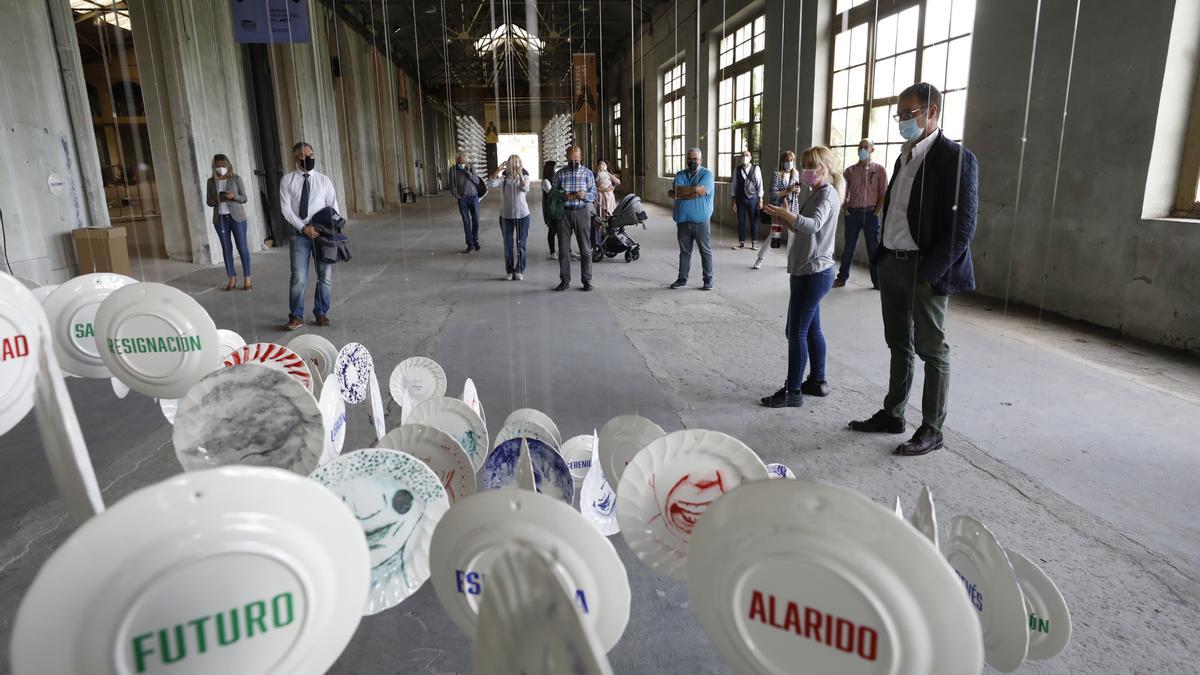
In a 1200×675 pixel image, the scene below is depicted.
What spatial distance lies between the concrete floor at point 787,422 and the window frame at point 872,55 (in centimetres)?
186

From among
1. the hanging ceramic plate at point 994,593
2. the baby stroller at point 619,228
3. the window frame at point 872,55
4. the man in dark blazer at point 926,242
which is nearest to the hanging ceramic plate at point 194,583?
the hanging ceramic plate at point 994,593

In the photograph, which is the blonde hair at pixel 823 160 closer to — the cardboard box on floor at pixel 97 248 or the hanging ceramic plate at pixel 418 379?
the hanging ceramic plate at pixel 418 379

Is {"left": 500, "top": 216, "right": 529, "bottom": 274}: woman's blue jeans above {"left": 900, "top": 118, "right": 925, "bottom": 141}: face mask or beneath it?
beneath

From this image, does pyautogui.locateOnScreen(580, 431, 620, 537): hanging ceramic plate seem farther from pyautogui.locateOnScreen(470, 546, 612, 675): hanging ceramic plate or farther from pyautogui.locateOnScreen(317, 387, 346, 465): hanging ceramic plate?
pyautogui.locateOnScreen(470, 546, 612, 675): hanging ceramic plate

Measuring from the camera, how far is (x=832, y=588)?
88 cm

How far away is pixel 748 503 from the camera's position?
0.95m

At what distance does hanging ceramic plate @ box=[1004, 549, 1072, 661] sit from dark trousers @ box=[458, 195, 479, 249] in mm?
8929

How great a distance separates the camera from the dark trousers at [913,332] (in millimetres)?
2891

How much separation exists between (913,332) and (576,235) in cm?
437

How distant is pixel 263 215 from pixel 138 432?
847 centimetres

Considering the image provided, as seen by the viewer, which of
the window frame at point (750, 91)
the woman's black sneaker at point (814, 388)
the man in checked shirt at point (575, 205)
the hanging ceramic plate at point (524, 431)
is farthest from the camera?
the window frame at point (750, 91)

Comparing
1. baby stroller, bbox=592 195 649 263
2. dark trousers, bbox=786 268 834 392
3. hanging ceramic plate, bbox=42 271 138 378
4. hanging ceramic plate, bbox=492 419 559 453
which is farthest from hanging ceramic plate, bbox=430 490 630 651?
baby stroller, bbox=592 195 649 263

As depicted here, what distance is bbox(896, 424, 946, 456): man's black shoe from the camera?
298 cm

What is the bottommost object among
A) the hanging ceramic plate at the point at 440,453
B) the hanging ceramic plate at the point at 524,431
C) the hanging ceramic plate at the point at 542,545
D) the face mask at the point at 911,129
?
the hanging ceramic plate at the point at 524,431
